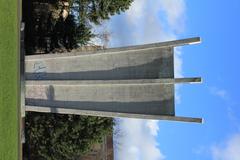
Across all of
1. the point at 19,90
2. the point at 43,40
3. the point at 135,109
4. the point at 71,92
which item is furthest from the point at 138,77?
the point at 43,40

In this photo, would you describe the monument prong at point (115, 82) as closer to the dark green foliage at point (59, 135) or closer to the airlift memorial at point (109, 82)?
the airlift memorial at point (109, 82)

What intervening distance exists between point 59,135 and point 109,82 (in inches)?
476

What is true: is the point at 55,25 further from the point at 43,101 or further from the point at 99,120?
the point at 43,101

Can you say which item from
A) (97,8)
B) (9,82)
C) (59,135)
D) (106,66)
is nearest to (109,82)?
(106,66)

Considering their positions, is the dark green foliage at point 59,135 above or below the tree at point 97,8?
below

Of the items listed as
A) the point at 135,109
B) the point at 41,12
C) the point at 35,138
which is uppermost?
the point at 41,12

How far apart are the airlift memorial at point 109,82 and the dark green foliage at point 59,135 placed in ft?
30.9

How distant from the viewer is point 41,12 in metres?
42.3

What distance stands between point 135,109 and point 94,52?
306 cm

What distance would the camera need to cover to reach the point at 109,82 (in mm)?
26188

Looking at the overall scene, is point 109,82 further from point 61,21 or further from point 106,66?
point 61,21

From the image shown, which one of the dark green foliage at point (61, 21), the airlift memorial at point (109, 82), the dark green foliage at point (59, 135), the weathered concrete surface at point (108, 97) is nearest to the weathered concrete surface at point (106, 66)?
the airlift memorial at point (109, 82)

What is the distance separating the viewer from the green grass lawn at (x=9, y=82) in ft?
82.1

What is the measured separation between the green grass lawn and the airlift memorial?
115cm
